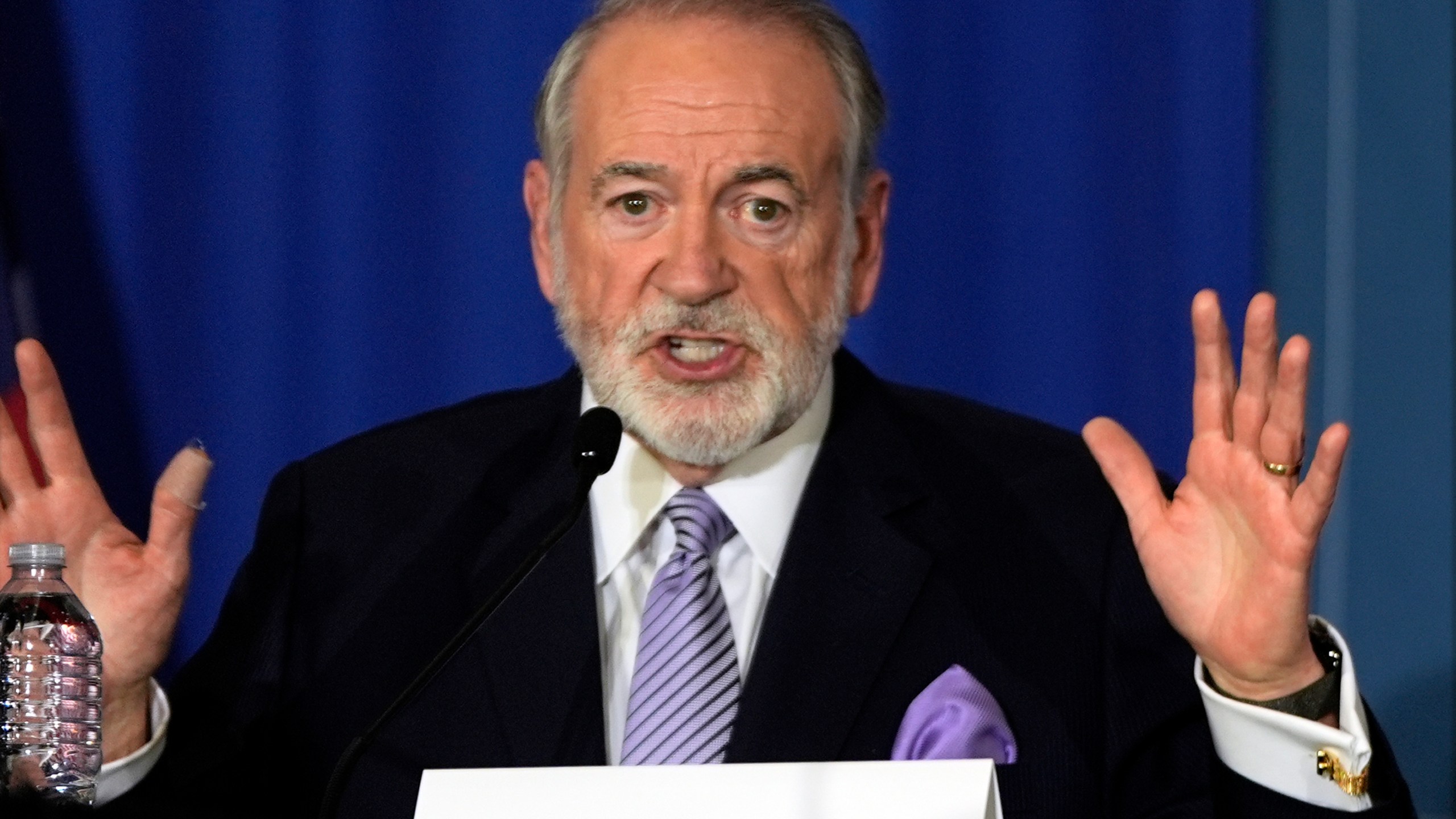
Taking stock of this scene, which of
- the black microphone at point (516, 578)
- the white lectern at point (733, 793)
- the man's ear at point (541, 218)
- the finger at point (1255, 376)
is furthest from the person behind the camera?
the man's ear at point (541, 218)

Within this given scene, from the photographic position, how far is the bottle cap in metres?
1.50

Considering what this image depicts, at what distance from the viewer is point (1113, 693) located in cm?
A: 197

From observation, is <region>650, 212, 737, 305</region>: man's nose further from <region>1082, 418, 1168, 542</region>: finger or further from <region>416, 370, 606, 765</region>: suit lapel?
<region>1082, 418, 1168, 542</region>: finger

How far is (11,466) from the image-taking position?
176cm

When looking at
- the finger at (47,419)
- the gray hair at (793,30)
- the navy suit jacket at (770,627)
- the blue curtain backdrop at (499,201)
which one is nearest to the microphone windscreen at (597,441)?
the navy suit jacket at (770,627)

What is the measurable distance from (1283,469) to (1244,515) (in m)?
0.06

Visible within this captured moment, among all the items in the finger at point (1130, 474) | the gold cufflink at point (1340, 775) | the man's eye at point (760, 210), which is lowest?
the gold cufflink at point (1340, 775)

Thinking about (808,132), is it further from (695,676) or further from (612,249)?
(695,676)

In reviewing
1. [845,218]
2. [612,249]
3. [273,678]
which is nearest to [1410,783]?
[845,218]

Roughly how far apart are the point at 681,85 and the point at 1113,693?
874 millimetres

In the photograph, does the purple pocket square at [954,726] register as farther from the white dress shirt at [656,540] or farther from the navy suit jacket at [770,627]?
the white dress shirt at [656,540]

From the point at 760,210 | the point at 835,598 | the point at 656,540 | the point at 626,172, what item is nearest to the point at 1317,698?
the point at 835,598

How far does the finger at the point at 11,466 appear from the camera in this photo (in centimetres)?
175

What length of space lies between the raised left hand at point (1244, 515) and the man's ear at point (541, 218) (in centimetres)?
83
